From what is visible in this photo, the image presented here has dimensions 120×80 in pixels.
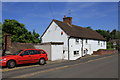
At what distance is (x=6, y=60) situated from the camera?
12125 mm

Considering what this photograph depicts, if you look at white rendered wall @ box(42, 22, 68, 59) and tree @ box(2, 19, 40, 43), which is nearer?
white rendered wall @ box(42, 22, 68, 59)

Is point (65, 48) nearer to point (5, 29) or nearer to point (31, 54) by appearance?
point (31, 54)

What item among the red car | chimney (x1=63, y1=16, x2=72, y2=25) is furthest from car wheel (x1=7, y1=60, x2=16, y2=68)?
chimney (x1=63, y1=16, x2=72, y2=25)

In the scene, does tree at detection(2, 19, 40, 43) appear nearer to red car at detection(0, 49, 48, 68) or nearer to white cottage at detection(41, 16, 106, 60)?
white cottage at detection(41, 16, 106, 60)

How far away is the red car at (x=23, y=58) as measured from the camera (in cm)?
1220

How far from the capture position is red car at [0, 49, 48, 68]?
12195 millimetres

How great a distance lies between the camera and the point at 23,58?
13.2 meters

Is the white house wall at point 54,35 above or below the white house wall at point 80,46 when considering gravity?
above

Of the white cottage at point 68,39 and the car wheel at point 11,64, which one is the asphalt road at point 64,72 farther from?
the white cottage at point 68,39

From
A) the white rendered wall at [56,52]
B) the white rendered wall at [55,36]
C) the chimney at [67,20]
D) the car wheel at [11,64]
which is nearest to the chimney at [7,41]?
the car wheel at [11,64]

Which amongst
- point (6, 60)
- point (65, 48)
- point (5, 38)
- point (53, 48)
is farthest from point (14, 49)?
point (65, 48)

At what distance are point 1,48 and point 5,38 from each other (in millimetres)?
1576

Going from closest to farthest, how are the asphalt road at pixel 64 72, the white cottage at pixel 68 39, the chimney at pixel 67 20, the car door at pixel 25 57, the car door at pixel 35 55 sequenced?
the asphalt road at pixel 64 72 < the car door at pixel 25 57 < the car door at pixel 35 55 < the white cottage at pixel 68 39 < the chimney at pixel 67 20

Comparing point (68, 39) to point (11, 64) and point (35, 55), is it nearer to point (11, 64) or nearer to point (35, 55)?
point (35, 55)
